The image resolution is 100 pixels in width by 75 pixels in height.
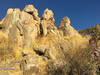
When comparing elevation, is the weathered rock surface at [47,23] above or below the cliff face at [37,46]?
above

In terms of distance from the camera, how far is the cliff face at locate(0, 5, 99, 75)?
11.9 m

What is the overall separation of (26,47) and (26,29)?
2013mm

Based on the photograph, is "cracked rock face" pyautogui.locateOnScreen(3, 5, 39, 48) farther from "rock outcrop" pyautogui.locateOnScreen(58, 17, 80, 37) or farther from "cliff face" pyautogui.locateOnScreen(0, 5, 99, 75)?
"rock outcrop" pyautogui.locateOnScreen(58, 17, 80, 37)

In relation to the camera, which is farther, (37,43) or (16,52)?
(37,43)

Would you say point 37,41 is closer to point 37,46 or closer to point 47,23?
point 37,46

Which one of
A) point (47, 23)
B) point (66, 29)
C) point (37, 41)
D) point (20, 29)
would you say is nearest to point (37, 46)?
point (37, 41)

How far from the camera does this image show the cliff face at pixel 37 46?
11.9m

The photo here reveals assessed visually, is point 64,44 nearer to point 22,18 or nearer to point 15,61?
point 15,61

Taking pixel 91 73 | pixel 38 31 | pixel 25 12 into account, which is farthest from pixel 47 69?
pixel 25 12

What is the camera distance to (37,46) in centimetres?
1554

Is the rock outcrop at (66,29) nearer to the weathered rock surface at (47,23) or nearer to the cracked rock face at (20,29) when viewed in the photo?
the weathered rock surface at (47,23)

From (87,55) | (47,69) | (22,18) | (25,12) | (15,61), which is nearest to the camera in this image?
(87,55)

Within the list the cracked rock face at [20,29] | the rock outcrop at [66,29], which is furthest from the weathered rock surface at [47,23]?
the rock outcrop at [66,29]

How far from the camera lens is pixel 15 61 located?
46.2 ft
